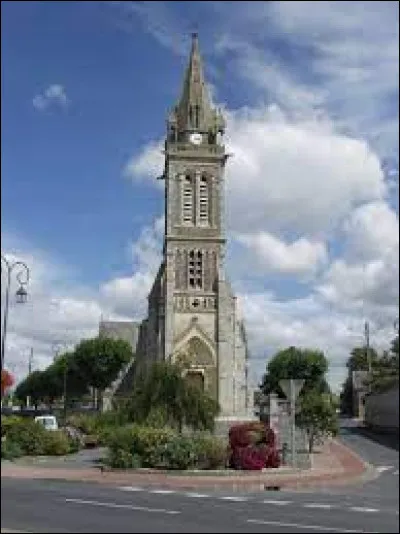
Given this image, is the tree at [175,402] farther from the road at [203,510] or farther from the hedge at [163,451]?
the road at [203,510]

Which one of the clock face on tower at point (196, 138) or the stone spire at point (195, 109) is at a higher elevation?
the stone spire at point (195, 109)

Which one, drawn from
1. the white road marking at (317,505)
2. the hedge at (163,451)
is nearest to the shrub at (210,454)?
the hedge at (163,451)

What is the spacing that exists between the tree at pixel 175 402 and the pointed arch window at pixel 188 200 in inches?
1732

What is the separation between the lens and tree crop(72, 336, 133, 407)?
8531 centimetres

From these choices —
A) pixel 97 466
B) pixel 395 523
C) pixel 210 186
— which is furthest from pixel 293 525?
pixel 210 186

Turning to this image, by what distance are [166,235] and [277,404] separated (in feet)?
141

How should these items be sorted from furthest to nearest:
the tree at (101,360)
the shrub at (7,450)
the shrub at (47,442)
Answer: the tree at (101,360)
the shrub at (47,442)
the shrub at (7,450)

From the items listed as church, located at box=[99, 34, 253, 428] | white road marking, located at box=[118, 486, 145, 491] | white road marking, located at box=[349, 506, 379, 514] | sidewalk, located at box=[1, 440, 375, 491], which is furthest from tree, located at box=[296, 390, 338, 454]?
church, located at box=[99, 34, 253, 428]

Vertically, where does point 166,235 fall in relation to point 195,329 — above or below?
above

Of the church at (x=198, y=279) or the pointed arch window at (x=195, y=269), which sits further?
the pointed arch window at (x=195, y=269)

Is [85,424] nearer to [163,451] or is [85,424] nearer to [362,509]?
[163,451]

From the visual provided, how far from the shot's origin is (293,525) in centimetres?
1198

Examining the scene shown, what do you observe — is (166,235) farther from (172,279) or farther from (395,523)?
(395,523)

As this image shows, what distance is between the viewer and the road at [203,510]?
805 cm
